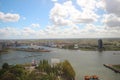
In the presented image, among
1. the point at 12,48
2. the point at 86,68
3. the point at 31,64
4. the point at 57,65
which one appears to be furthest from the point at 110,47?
the point at 12,48

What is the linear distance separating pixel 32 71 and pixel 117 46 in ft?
7.07

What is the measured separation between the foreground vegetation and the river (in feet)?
0.59

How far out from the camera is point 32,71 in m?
4.19

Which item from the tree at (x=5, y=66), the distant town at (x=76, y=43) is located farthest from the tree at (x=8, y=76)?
Answer: the distant town at (x=76, y=43)

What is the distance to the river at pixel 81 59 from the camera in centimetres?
434

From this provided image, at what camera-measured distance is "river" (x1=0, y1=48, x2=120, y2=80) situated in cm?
434

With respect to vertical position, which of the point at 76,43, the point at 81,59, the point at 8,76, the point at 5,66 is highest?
the point at 76,43

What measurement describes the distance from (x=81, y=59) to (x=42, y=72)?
0.95 metres

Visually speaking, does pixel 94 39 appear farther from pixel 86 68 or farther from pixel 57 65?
pixel 57 65

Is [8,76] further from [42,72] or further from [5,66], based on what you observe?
[42,72]

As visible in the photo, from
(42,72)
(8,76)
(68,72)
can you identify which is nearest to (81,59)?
(68,72)

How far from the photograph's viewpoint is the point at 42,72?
14.0 feet

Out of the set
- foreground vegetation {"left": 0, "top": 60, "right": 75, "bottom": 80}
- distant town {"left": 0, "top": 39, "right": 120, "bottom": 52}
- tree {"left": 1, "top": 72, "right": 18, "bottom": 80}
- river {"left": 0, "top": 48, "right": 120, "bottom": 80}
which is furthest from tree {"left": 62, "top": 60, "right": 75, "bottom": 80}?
tree {"left": 1, "top": 72, "right": 18, "bottom": 80}

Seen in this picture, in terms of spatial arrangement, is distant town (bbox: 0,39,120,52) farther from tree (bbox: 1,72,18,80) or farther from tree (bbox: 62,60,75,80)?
tree (bbox: 1,72,18,80)
